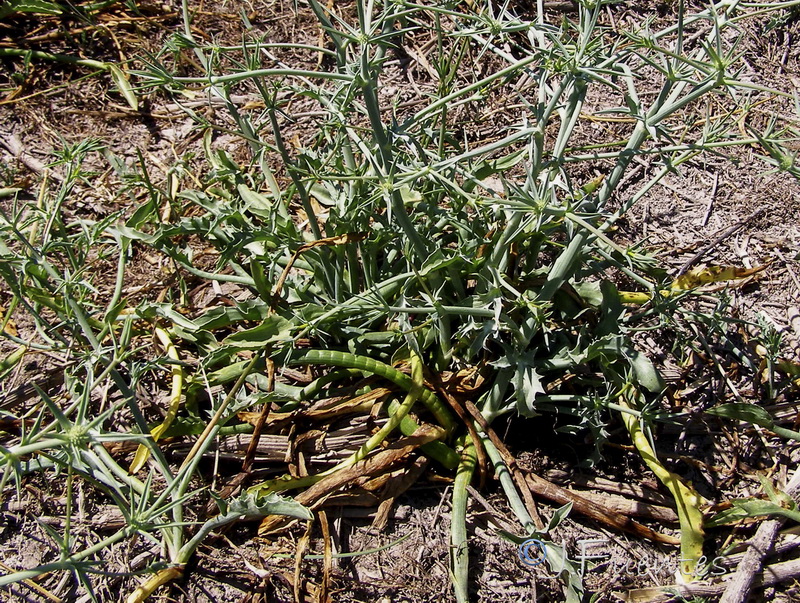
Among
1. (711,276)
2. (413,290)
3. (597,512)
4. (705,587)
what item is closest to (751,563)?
(705,587)

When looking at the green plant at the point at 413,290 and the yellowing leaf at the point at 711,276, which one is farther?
the yellowing leaf at the point at 711,276

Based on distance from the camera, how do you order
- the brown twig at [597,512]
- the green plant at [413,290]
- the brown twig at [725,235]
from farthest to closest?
the brown twig at [725,235] → the brown twig at [597,512] → the green plant at [413,290]

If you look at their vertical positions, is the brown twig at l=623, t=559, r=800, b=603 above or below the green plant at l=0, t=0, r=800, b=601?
below

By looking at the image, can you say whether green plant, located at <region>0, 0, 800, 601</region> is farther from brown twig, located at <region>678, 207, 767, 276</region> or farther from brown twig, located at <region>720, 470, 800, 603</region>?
brown twig, located at <region>678, 207, 767, 276</region>

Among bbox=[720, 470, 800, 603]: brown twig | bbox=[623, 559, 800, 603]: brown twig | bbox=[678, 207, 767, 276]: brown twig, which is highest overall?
bbox=[678, 207, 767, 276]: brown twig

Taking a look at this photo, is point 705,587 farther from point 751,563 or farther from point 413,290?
point 413,290

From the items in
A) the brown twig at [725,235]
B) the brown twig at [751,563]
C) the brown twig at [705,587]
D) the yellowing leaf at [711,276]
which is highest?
the yellowing leaf at [711,276]

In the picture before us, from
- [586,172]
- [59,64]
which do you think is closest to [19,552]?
[59,64]

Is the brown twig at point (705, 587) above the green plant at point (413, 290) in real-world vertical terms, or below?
below

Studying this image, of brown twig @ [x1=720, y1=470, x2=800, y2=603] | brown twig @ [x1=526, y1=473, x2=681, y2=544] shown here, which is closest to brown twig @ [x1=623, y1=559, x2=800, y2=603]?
brown twig @ [x1=720, y1=470, x2=800, y2=603]

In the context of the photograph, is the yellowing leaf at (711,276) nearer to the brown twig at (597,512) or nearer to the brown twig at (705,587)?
the brown twig at (597,512)

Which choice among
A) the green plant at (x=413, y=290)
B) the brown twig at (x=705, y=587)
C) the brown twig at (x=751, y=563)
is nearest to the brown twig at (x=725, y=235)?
the green plant at (x=413, y=290)

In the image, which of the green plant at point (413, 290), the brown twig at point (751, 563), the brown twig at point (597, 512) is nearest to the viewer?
the green plant at point (413, 290)

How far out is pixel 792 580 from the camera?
2.15 meters
